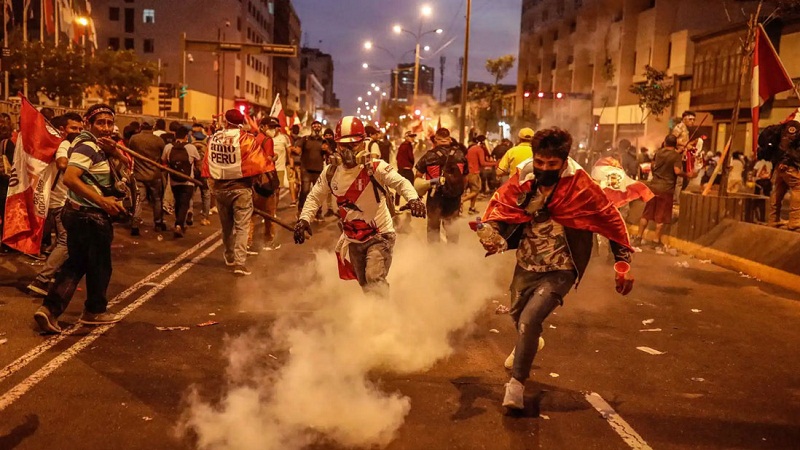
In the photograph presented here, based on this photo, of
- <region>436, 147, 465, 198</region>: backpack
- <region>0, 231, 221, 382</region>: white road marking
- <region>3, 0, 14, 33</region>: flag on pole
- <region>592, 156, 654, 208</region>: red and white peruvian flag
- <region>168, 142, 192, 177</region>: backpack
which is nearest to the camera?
<region>0, 231, 221, 382</region>: white road marking

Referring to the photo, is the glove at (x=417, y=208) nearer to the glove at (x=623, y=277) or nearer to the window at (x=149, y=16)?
the glove at (x=623, y=277)

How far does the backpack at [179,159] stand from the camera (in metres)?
12.5

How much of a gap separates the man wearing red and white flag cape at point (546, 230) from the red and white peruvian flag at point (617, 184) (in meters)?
3.62

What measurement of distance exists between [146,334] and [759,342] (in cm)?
554

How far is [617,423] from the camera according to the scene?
468cm

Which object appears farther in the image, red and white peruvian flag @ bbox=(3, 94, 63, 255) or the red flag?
the red flag

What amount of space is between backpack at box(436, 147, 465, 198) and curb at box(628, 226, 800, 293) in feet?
13.6

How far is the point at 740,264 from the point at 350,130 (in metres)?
7.25

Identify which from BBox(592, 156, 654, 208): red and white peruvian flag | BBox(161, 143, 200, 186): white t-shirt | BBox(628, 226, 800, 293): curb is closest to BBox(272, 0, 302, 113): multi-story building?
BBox(161, 143, 200, 186): white t-shirt

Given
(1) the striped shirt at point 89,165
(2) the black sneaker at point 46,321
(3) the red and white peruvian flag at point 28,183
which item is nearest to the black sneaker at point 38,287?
(3) the red and white peruvian flag at point 28,183

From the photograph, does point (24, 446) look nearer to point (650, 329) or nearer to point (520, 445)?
point (520, 445)

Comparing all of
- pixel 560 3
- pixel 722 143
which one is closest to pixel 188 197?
pixel 722 143

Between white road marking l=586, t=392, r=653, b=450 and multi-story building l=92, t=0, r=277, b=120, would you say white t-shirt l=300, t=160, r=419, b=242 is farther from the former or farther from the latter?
multi-story building l=92, t=0, r=277, b=120

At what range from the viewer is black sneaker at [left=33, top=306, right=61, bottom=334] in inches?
242
